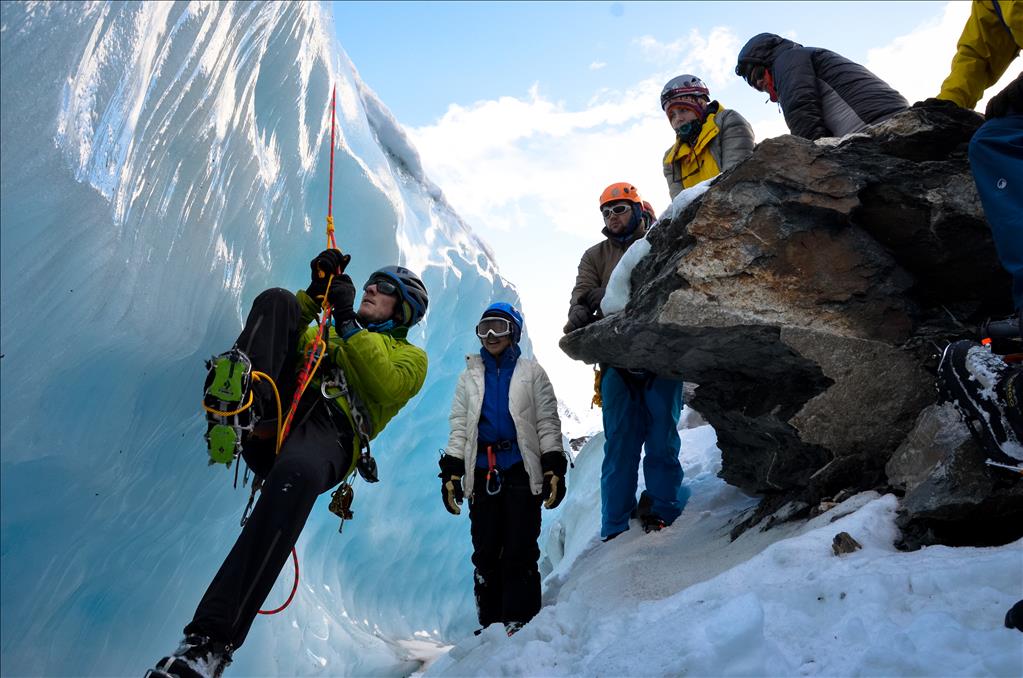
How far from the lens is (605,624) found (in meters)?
2.50

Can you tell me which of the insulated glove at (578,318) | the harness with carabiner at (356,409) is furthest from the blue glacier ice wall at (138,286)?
the insulated glove at (578,318)

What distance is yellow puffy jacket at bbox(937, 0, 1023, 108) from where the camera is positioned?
2.37 metres

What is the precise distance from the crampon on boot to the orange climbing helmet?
9.61ft

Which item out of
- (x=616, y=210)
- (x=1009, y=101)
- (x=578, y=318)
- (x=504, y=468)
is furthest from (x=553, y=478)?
(x=1009, y=101)

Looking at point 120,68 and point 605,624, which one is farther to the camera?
point 120,68

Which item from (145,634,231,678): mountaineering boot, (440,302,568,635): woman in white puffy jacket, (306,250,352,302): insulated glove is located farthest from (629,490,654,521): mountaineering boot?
(145,634,231,678): mountaineering boot

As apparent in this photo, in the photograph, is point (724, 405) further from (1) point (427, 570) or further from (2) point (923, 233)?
(1) point (427, 570)

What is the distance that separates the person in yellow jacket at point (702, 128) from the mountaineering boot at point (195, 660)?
3.73m

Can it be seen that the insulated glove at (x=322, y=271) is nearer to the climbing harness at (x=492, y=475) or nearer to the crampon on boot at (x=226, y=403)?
the crampon on boot at (x=226, y=403)

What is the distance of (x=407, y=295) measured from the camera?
3.46m

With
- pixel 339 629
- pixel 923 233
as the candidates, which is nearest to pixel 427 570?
pixel 339 629

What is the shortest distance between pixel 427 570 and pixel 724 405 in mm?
6608

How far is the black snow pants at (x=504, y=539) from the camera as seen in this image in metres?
3.65

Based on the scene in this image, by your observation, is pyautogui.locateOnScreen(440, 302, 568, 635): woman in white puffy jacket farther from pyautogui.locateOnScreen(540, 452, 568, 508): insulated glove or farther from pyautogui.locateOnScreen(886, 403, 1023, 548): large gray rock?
pyautogui.locateOnScreen(886, 403, 1023, 548): large gray rock
